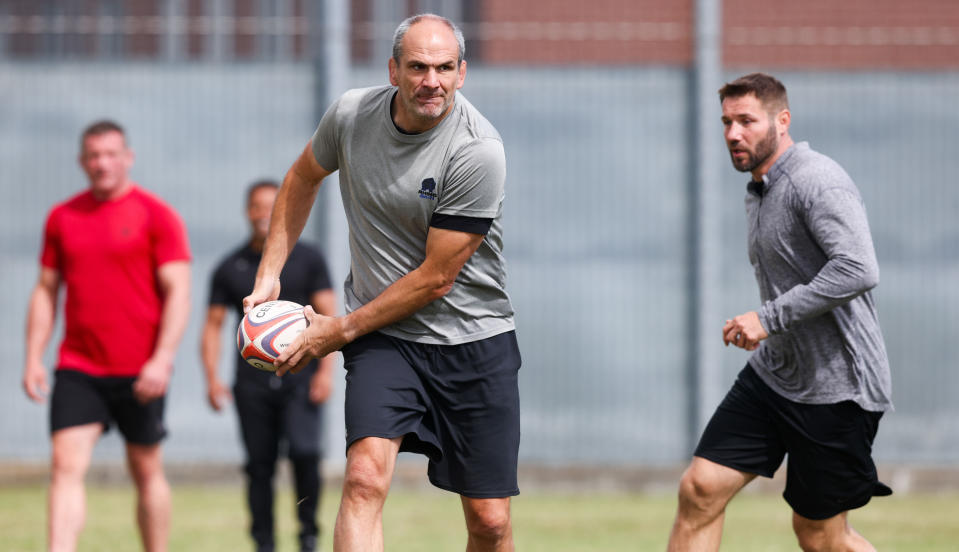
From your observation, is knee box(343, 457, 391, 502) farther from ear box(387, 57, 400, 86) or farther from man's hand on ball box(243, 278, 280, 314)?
ear box(387, 57, 400, 86)

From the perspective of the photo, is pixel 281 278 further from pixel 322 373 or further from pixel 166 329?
pixel 166 329

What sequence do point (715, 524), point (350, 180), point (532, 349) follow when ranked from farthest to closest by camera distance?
point (532, 349)
point (715, 524)
point (350, 180)

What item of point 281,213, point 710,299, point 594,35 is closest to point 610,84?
point 594,35

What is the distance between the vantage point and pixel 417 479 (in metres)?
11.9

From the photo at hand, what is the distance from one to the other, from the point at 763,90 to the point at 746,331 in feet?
3.49

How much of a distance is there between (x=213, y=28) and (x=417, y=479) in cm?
452

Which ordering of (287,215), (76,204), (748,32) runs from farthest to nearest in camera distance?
(748,32), (76,204), (287,215)

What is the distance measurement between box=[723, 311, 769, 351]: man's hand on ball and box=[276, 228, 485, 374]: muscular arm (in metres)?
1.06

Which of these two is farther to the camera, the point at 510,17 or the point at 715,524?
the point at 510,17

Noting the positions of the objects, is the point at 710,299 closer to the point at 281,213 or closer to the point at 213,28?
the point at 213,28

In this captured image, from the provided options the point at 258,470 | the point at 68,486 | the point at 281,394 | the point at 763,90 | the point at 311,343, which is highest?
the point at 763,90

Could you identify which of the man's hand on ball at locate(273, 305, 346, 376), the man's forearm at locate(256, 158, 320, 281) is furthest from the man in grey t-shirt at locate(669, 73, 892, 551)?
the man's forearm at locate(256, 158, 320, 281)

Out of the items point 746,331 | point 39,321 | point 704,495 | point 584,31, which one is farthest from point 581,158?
point 746,331

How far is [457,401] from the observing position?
5434 millimetres
